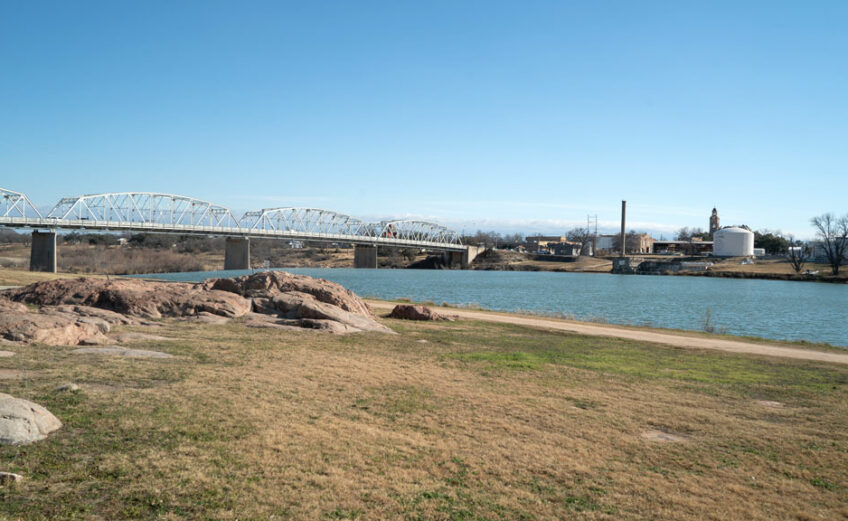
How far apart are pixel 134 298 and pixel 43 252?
2409 inches

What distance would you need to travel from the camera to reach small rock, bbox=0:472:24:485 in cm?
650

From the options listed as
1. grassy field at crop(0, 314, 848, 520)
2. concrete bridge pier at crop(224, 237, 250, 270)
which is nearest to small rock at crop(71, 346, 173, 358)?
grassy field at crop(0, 314, 848, 520)

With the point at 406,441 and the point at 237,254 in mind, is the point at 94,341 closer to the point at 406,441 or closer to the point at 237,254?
the point at 406,441

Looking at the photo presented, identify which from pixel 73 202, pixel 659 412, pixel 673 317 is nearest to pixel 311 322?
pixel 659 412

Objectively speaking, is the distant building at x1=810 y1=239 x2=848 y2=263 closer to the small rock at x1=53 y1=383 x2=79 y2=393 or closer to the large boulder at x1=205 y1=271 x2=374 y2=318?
the large boulder at x1=205 y1=271 x2=374 y2=318

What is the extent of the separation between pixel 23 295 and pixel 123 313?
14.5ft

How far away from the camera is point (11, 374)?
35.2 ft

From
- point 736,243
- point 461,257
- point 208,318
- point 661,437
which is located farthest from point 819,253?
point 661,437

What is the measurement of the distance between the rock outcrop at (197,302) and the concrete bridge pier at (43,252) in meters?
55.2

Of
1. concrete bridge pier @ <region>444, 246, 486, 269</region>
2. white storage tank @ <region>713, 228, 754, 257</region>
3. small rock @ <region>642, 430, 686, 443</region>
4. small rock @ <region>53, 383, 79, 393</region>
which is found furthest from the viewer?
concrete bridge pier @ <region>444, 246, 486, 269</region>

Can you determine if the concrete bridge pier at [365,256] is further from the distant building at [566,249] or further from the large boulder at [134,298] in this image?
the large boulder at [134,298]

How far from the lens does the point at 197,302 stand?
21375 millimetres

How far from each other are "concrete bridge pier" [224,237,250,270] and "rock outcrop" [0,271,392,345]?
80.8 m

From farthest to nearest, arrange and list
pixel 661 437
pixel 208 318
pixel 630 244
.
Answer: pixel 630 244, pixel 208 318, pixel 661 437
